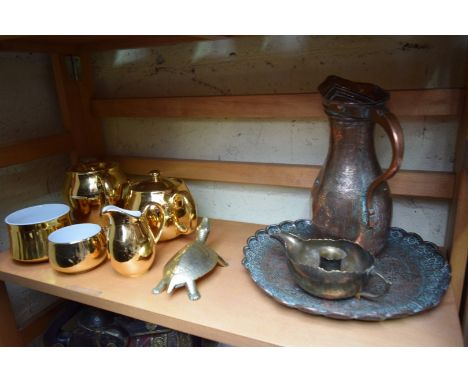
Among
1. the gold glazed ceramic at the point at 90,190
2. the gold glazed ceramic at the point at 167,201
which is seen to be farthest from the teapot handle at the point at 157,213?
the gold glazed ceramic at the point at 90,190

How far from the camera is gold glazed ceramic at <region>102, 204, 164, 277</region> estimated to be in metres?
0.53

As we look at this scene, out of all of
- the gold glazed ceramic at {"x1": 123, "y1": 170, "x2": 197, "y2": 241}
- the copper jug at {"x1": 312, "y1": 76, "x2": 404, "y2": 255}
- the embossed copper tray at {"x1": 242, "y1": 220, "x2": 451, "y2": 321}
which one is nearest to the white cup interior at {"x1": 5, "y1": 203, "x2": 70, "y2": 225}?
the gold glazed ceramic at {"x1": 123, "y1": 170, "x2": 197, "y2": 241}

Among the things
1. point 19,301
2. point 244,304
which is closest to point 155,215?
point 244,304

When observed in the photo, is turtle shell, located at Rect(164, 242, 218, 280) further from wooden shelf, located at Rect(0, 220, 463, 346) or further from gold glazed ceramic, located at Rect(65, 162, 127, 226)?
gold glazed ceramic, located at Rect(65, 162, 127, 226)

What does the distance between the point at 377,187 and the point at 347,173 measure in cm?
5

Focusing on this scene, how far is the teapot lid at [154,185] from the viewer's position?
0.64m

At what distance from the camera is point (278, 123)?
27.9 inches

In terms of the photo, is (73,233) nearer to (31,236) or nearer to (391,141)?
(31,236)

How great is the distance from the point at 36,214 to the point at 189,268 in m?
0.35

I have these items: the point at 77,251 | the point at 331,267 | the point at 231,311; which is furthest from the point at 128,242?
the point at 331,267

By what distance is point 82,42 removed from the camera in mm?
743

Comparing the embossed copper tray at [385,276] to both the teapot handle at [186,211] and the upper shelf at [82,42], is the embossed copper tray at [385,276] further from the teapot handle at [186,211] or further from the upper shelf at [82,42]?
the upper shelf at [82,42]

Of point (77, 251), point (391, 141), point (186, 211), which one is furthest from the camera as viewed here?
point (186, 211)
